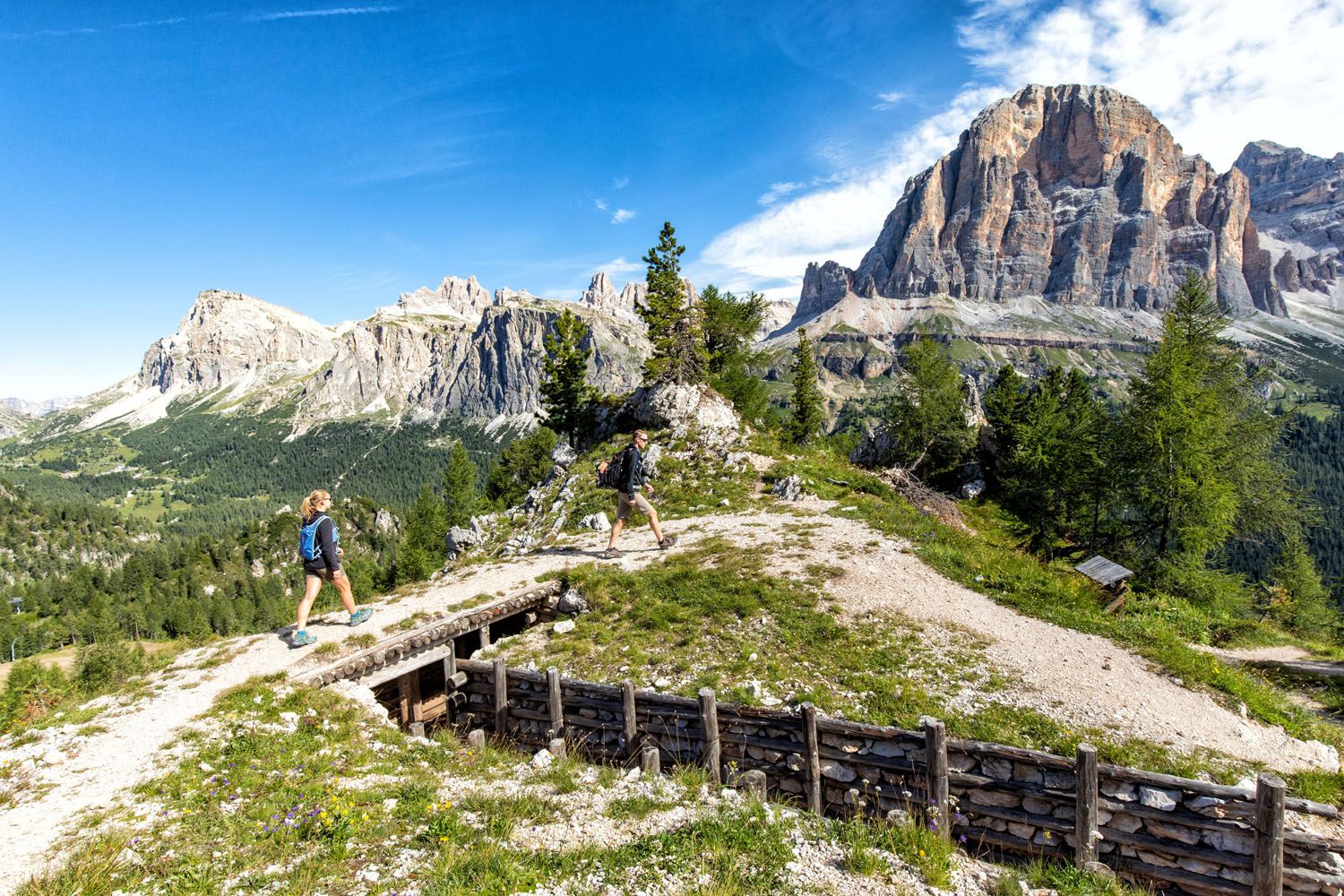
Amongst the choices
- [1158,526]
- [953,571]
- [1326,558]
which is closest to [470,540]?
[953,571]

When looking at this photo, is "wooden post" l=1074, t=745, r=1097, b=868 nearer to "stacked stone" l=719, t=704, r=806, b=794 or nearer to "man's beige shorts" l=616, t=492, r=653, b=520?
"stacked stone" l=719, t=704, r=806, b=794

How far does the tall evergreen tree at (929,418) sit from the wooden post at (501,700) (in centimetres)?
3650

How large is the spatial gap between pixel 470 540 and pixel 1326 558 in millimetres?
195210

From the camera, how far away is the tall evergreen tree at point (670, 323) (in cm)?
3888

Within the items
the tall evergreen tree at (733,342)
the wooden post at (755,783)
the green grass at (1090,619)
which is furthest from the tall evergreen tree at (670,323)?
the wooden post at (755,783)

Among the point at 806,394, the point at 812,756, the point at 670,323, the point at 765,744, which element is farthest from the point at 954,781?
the point at 806,394

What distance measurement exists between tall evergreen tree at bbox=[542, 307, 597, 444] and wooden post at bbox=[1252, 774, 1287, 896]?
41.9 metres

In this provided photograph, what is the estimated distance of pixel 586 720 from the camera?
12.3 meters

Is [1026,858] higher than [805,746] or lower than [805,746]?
lower

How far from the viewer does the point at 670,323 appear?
4194cm

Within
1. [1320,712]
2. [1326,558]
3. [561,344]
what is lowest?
[1326,558]

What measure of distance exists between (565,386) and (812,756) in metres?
41.0

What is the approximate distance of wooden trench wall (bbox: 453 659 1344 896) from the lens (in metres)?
7.29

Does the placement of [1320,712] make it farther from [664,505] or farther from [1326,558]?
[1326,558]
